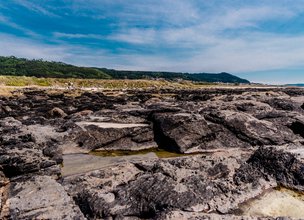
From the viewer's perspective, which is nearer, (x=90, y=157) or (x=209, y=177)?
(x=209, y=177)

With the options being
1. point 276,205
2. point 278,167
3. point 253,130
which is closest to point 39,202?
point 276,205

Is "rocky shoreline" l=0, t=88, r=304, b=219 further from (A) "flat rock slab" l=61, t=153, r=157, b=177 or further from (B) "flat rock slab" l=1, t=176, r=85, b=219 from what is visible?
(A) "flat rock slab" l=61, t=153, r=157, b=177

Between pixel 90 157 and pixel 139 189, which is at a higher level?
pixel 139 189

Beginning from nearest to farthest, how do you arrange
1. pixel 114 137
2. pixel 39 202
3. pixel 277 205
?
pixel 39 202 < pixel 277 205 < pixel 114 137

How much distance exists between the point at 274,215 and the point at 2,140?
16.2 meters

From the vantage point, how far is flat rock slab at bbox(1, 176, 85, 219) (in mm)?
10938

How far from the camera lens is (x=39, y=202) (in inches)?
458

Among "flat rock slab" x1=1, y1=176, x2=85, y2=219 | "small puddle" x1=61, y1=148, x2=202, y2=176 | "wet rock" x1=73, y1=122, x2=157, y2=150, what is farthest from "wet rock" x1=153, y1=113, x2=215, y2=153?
"flat rock slab" x1=1, y1=176, x2=85, y2=219

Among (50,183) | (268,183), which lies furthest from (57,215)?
(268,183)

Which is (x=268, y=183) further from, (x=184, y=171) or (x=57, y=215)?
(x=57, y=215)

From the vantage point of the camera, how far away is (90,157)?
22328 millimetres

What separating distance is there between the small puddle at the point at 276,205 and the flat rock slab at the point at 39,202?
6.04m

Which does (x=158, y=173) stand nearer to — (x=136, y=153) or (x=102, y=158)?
(x=102, y=158)

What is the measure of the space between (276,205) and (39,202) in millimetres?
8525
